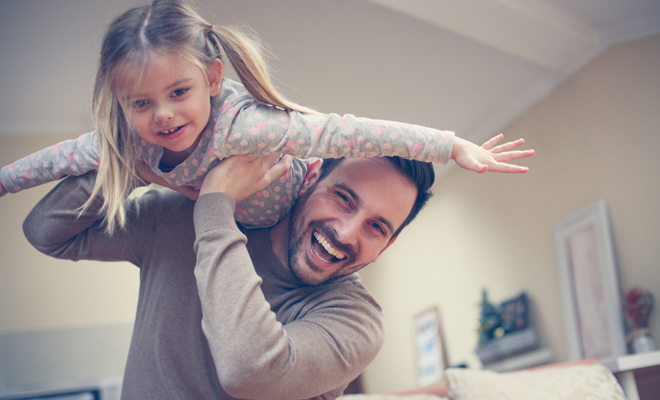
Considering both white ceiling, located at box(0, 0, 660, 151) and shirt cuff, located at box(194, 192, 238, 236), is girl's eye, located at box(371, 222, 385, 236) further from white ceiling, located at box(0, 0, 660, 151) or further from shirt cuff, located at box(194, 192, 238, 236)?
white ceiling, located at box(0, 0, 660, 151)

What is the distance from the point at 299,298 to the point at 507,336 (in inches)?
126

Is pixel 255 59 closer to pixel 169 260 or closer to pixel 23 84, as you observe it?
pixel 169 260

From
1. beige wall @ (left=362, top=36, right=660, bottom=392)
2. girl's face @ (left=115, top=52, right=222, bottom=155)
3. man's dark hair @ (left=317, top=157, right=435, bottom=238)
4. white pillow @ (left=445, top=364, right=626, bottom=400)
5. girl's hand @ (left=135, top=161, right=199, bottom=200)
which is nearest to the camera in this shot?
girl's face @ (left=115, top=52, right=222, bottom=155)

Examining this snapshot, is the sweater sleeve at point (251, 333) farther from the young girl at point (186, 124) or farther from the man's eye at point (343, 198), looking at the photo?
the man's eye at point (343, 198)

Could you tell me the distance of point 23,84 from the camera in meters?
3.46

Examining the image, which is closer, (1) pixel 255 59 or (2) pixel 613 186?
(1) pixel 255 59

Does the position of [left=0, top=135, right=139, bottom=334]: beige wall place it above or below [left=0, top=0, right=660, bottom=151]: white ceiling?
below

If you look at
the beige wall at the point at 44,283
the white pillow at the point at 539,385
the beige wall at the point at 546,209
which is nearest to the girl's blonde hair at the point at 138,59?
the white pillow at the point at 539,385

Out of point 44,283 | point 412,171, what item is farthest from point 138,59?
point 44,283

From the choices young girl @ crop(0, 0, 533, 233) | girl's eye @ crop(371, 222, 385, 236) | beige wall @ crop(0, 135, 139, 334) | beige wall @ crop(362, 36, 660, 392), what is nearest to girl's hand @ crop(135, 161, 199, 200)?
young girl @ crop(0, 0, 533, 233)

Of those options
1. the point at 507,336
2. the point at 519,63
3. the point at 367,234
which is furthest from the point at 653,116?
the point at 367,234

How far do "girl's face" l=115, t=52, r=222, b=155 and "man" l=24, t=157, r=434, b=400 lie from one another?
112 mm

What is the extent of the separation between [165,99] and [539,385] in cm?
159

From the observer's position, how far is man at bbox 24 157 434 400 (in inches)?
39.0
